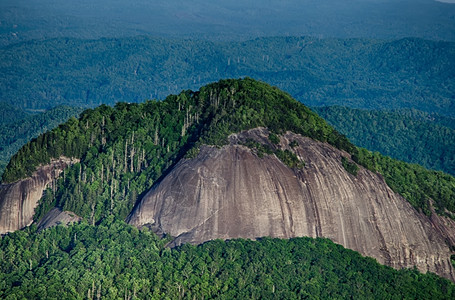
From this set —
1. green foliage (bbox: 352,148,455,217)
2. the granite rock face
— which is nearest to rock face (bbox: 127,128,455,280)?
green foliage (bbox: 352,148,455,217)

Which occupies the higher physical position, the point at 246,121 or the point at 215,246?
the point at 246,121

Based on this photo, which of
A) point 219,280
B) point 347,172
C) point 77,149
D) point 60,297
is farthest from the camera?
point 77,149

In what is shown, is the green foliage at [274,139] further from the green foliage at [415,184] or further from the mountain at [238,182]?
the green foliage at [415,184]

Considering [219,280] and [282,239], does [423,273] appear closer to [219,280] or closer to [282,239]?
[282,239]

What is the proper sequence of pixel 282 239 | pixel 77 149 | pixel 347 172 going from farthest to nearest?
pixel 77 149 < pixel 347 172 < pixel 282 239

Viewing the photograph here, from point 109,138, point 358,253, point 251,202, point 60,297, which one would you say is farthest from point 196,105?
point 60,297

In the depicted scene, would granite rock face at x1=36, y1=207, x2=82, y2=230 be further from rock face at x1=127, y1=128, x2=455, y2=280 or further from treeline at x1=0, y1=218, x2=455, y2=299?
rock face at x1=127, y1=128, x2=455, y2=280

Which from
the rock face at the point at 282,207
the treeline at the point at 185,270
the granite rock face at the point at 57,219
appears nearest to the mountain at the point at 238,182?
the rock face at the point at 282,207
